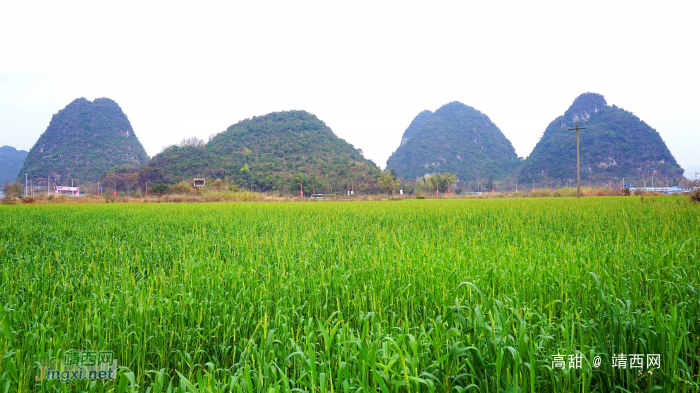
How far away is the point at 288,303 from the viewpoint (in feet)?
8.06

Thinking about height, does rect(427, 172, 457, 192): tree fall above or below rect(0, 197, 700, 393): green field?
above

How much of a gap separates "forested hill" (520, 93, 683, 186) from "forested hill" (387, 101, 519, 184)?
11009 millimetres

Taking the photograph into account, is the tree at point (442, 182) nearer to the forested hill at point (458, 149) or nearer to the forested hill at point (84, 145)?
the forested hill at point (458, 149)

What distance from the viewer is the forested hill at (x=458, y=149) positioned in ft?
277

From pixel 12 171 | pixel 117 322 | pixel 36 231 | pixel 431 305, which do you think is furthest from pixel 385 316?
pixel 12 171

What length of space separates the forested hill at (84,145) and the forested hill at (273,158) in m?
25.8

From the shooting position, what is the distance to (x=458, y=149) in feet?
298

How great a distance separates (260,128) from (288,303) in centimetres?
7528

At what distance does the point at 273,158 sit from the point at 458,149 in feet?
189

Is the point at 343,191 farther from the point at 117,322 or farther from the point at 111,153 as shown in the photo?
the point at 111,153

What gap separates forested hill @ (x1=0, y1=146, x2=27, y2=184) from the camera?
9581cm

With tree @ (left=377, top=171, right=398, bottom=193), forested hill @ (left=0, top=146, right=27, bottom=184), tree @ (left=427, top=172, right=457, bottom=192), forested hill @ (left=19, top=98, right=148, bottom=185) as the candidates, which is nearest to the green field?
tree @ (left=377, top=171, right=398, bottom=193)

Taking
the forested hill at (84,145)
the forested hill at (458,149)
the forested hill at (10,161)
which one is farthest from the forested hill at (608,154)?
the forested hill at (10,161)

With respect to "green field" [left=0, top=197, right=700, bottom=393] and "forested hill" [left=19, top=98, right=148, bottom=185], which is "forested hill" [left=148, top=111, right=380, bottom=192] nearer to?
"forested hill" [left=19, top=98, right=148, bottom=185]
